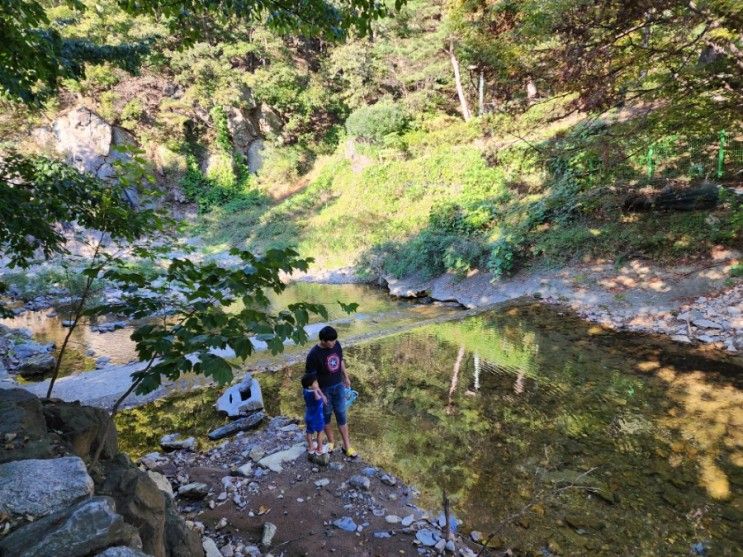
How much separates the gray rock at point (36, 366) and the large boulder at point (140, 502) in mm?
7945

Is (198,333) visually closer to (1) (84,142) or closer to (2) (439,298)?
(2) (439,298)

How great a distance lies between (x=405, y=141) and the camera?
22844 millimetres

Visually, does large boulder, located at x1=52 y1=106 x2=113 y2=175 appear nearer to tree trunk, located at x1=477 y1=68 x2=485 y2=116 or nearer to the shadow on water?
tree trunk, located at x1=477 y1=68 x2=485 y2=116

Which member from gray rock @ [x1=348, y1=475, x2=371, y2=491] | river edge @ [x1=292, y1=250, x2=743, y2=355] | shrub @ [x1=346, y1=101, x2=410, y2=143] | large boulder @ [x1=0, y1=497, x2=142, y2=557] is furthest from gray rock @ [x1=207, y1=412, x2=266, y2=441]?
shrub @ [x1=346, y1=101, x2=410, y2=143]

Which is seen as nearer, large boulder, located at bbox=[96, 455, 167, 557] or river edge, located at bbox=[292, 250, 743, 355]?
large boulder, located at bbox=[96, 455, 167, 557]

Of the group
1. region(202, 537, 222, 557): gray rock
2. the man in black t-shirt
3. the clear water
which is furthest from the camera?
the clear water

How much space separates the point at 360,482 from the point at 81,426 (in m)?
2.56

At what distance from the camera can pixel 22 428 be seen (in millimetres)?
2561

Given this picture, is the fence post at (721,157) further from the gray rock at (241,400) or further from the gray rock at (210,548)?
the gray rock at (210,548)

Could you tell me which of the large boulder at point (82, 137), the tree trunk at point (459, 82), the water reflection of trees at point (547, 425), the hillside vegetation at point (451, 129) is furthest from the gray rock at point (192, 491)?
the large boulder at point (82, 137)

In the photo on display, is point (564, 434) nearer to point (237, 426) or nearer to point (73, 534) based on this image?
point (237, 426)

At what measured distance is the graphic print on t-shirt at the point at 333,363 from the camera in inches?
193

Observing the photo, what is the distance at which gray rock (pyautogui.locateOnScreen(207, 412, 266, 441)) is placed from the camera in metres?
5.91

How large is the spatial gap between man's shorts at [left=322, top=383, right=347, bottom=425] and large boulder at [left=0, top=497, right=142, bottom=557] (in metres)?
3.10
